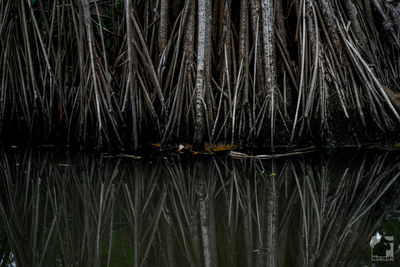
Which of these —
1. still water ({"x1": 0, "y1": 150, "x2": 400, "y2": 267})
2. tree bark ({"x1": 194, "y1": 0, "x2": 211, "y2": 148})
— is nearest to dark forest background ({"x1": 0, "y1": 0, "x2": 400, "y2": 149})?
tree bark ({"x1": 194, "y1": 0, "x2": 211, "y2": 148})

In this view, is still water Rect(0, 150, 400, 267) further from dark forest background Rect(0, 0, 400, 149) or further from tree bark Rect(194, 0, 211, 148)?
dark forest background Rect(0, 0, 400, 149)

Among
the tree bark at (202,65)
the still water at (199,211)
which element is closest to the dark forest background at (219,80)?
the tree bark at (202,65)

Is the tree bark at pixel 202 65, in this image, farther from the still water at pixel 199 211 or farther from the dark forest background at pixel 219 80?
the still water at pixel 199 211

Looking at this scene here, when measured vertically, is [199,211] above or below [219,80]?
below

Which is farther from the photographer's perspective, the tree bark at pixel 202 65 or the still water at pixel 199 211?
the tree bark at pixel 202 65

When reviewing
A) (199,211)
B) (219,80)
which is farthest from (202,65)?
(199,211)

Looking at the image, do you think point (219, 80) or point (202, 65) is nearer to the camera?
point (202, 65)

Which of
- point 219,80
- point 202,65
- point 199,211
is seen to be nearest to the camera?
point 199,211

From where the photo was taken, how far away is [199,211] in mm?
2498

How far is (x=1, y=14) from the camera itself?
487cm

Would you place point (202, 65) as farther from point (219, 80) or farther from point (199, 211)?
point (199, 211)

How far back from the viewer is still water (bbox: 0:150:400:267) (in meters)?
1.94

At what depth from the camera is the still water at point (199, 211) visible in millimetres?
1938

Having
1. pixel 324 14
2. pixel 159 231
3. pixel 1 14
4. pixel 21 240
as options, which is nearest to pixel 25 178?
pixel 21 240
